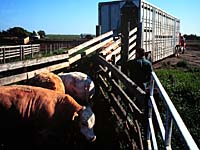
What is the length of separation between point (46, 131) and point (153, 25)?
13.7m

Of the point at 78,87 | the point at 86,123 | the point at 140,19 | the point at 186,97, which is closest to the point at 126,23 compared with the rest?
the point at 140,19

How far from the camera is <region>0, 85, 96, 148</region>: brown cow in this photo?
5023 millimetres

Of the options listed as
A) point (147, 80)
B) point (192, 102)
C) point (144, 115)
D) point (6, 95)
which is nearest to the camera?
point (144, 115)

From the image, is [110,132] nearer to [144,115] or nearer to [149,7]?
[144,115]

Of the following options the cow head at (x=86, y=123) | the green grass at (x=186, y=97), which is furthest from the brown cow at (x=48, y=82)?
the green grass at (x=186, y=97)

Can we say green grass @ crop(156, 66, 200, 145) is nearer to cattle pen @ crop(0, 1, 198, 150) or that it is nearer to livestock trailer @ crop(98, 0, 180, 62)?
cattle pen @ crop(0, 1, 198, 150)

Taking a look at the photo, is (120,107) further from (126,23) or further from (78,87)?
(126,23)

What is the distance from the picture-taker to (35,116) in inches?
202

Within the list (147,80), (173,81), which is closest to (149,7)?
(173,81)

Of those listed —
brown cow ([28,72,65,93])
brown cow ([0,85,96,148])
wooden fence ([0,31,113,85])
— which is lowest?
brown cow ([0,85,96,148])

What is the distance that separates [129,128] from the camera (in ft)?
18.7

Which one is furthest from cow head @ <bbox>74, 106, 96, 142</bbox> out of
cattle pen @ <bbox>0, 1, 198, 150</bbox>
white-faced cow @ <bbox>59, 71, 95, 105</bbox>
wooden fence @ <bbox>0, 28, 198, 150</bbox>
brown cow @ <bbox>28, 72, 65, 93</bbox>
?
white-faced cow @ <bbox>59, 71, 95, 105</bbox>

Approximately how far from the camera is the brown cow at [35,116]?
502cm

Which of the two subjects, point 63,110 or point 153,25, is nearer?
point 63,110
